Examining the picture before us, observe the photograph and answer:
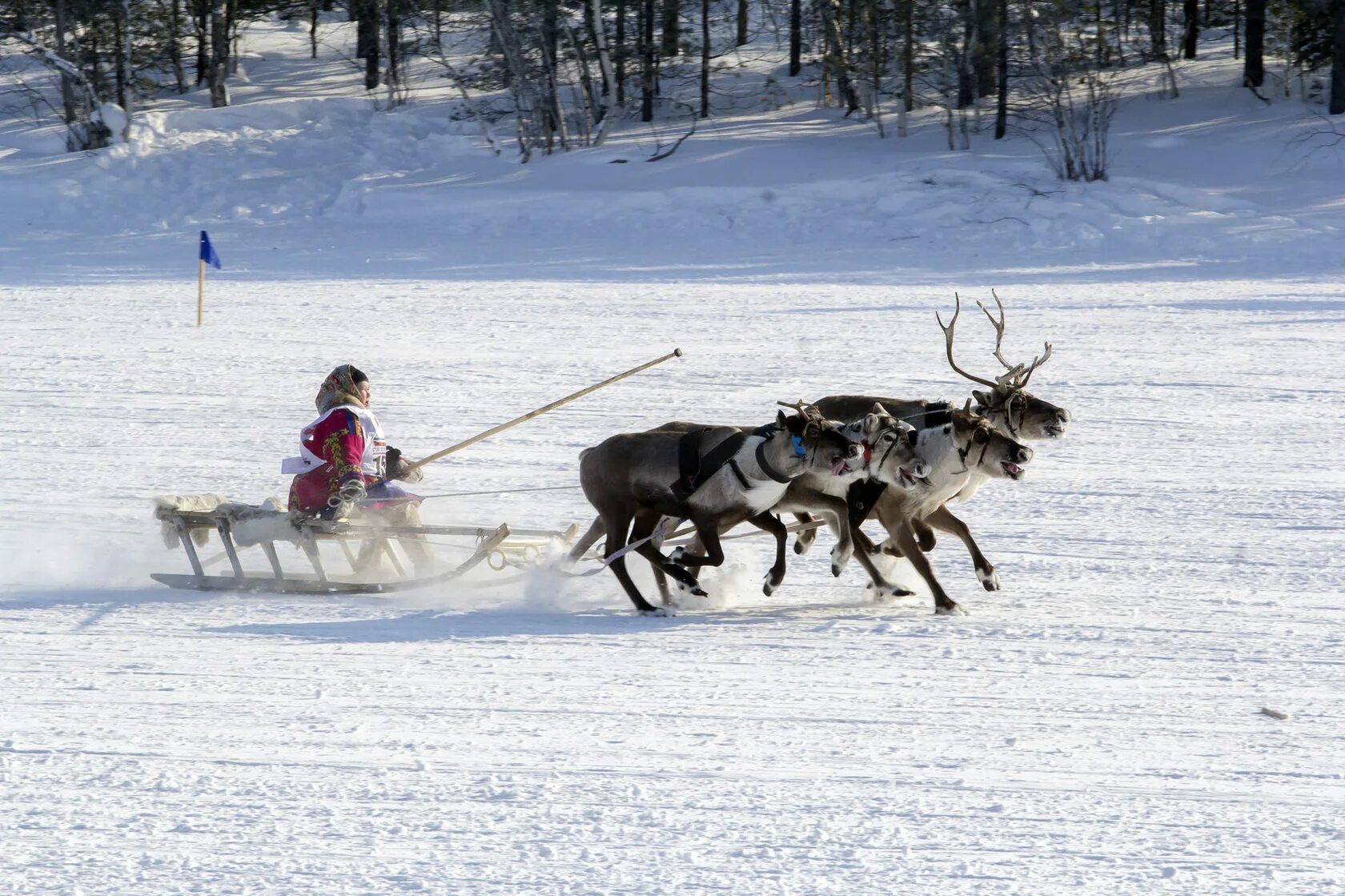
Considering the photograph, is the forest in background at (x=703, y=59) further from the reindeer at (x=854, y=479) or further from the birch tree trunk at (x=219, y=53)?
the reindeer at (x=854, y=479)

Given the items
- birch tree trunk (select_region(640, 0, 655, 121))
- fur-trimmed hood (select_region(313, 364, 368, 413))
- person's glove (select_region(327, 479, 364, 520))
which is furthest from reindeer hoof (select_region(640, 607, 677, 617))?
birch tree trunk (select_region(640, 0, 655, 121))

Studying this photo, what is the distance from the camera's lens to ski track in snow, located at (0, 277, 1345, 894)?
4.61 meters

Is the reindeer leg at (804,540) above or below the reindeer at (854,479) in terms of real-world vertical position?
below

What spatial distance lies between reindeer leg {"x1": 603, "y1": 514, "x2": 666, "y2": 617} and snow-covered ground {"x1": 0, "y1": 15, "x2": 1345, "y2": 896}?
17 centimetres

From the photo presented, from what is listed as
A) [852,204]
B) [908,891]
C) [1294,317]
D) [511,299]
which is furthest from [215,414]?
[852,204]

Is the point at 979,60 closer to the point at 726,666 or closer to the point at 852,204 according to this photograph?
the point at 852,204

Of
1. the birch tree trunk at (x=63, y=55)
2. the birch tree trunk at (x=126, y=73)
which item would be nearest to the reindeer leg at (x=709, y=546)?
the birch tree trunk at (x=126, y=73)

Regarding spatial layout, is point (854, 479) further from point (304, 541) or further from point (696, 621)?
point (304, 541)

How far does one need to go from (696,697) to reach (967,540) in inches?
95.4

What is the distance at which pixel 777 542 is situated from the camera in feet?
25.6

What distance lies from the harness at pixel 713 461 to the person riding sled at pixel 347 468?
1580 mm

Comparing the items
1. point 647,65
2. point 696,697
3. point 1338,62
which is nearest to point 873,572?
point 696,697

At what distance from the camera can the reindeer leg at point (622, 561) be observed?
7.84 meters

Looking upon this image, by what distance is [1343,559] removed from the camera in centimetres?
853
